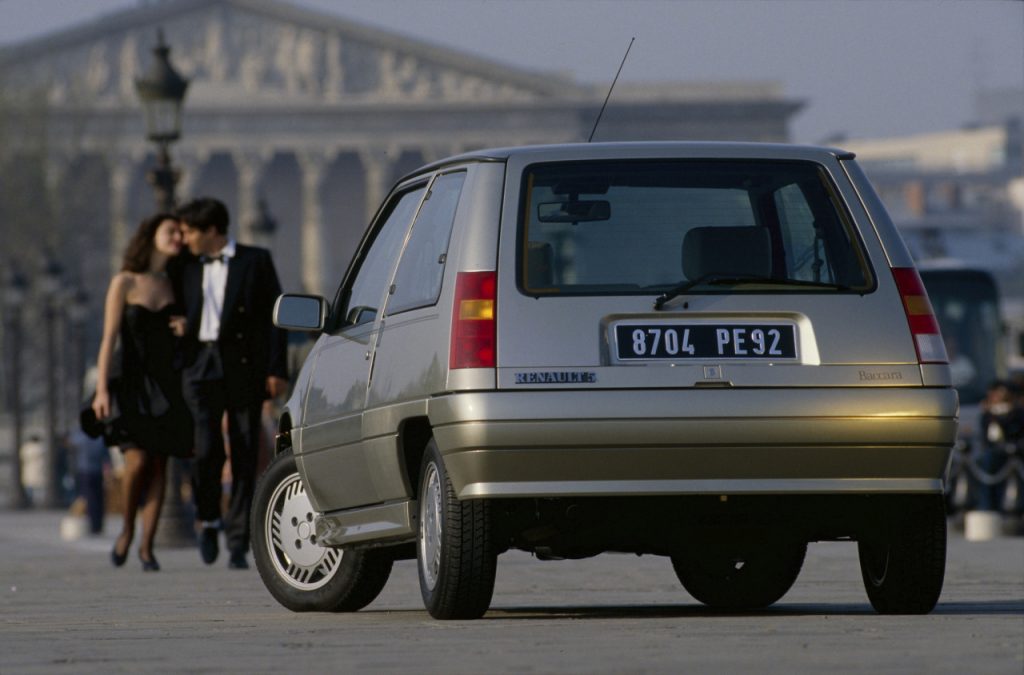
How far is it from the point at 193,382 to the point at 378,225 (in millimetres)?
3233

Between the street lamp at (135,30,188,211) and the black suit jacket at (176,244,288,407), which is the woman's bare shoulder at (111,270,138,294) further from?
the street lamp at (135,30,188,211)

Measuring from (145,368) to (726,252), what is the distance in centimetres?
544

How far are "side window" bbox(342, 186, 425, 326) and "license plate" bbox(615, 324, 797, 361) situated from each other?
1.24 meters

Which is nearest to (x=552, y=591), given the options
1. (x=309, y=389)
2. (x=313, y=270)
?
(x=309, y=389)

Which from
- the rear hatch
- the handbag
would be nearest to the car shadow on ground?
the rear hatch

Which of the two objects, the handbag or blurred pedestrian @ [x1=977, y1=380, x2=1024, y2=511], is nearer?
the handbag

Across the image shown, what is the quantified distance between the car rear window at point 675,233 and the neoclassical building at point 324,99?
95.4 m

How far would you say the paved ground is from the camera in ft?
20.3

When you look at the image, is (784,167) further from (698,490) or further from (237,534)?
(237,534)

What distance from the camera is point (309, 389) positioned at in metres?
8.87

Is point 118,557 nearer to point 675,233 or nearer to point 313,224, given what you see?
point 675,233

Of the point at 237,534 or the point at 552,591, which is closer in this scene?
the point at 552,591

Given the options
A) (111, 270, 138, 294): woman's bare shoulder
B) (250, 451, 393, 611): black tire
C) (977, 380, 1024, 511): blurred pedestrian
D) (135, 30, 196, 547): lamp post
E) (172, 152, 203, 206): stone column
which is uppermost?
(172, 152, 203, 206): stone column

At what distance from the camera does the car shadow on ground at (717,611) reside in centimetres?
801
